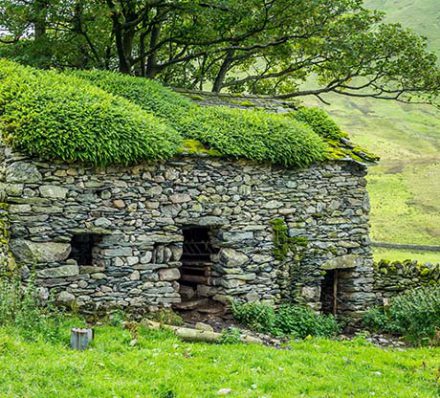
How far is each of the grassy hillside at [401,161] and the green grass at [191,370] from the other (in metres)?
16.4

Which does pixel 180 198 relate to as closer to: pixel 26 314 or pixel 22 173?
pixel 22 173

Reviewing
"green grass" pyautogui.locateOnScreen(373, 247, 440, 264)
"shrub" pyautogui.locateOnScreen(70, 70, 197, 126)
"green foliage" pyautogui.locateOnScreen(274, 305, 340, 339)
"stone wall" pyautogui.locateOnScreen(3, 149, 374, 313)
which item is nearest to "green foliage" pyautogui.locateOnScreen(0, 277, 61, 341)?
"stone wall" pyautogui.locateOnScreen(3, 149, 374, 313)

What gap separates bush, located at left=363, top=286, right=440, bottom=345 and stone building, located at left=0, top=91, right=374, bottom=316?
0.60 meters

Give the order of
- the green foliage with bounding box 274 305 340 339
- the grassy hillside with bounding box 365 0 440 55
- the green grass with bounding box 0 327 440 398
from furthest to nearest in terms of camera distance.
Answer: the grassy hillside with bounding box 365 0 440 55
the green foliage with bounding box 274 305 340 339
the green grass with bounding box 0 327 440 398

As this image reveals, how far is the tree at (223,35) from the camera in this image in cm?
1706

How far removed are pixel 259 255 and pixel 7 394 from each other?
6.99 metres

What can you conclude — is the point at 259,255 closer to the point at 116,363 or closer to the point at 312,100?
the point at 116,363

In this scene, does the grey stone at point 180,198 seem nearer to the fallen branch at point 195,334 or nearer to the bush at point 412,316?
the fallen branch at point 195,334

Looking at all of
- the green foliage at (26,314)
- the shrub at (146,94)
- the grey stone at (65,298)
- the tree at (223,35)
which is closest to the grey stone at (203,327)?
the grey stone at (65,298)

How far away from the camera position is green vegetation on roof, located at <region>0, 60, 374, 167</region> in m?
9.77

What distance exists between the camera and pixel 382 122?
3711 inches

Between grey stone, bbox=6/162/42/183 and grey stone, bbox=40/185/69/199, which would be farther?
grey stone, bbox=40/185/69/199

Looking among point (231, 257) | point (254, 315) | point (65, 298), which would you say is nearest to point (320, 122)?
point (231, 257)

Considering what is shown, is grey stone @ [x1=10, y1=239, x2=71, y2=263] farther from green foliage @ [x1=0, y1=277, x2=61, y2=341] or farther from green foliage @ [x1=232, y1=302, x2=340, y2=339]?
green foliage @ [x1=232, y1=302, x2=340, y2=339]
